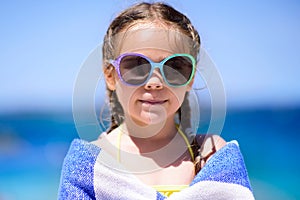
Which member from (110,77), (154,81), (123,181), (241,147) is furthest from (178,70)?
(241,147)

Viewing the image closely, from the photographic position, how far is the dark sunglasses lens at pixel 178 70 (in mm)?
1231

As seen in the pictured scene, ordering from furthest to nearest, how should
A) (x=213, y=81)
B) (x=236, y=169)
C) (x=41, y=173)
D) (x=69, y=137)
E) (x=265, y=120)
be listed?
(x=265, y=120)
(x=69, y=137)
(x=41, y=173)
(x=236, y=169)
(x=213, y=81)

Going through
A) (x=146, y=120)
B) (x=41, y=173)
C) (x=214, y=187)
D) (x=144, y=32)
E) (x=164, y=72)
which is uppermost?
(x=144, y=32)

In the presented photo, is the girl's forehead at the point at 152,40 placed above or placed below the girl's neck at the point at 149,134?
above

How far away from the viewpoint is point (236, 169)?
4.31 feet

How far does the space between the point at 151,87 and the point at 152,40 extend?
0.11 metres

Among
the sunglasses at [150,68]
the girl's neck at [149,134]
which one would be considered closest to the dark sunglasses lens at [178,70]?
the sunglasses at [150,68]

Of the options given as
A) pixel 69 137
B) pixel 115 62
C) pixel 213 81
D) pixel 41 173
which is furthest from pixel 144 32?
pixel 69 137

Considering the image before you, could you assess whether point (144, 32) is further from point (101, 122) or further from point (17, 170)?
→ point (17, 170)

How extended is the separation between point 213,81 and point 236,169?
25cm

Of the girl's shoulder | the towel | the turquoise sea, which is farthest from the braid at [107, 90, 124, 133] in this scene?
the turquoise sea

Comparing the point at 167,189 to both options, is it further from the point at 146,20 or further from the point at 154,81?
the point at 146,20

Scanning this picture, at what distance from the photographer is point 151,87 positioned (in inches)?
48.3

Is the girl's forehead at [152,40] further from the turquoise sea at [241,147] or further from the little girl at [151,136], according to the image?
the turquoise sea at [241,147]
